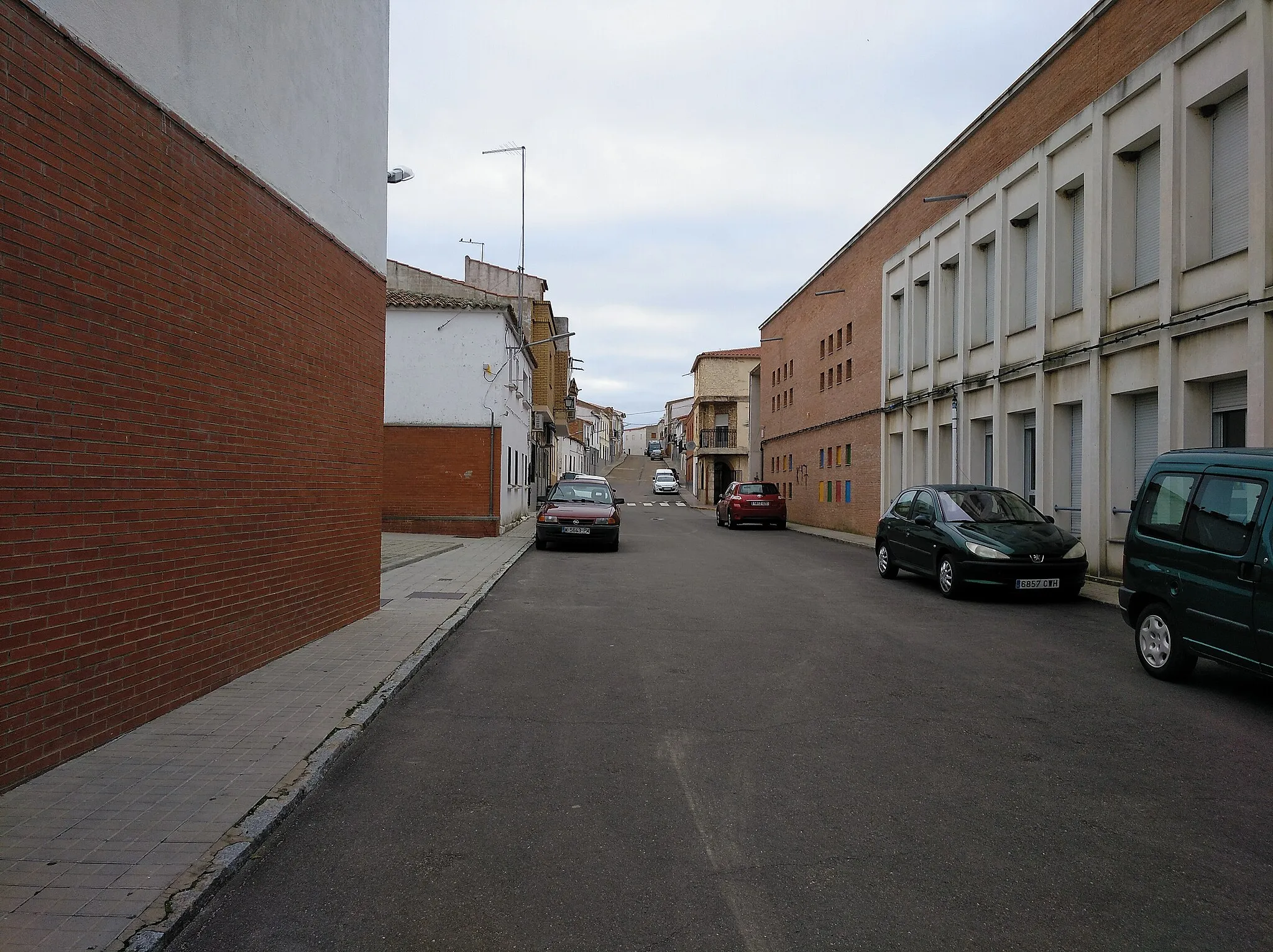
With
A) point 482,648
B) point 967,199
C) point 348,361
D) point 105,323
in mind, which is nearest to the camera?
point 105,323

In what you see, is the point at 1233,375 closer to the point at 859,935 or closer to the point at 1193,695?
the point at 1193,695

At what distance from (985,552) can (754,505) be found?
60.4ft

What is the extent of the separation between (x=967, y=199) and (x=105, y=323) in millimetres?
18839

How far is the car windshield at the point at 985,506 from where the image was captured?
12125 mm

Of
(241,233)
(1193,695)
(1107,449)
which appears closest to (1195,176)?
(1107,449)

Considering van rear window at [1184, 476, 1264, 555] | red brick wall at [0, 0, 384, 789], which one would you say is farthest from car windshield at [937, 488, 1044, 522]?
red brick wall at [0, 0, 384, 789]

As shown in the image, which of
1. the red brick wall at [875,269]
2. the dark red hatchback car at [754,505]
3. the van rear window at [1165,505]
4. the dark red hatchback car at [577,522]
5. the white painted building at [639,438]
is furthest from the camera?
the white painted building at [639,438]

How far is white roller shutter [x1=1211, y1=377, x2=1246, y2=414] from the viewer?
11.6m

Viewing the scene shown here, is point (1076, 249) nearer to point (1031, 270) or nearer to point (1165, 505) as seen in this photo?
point (1031, 270)

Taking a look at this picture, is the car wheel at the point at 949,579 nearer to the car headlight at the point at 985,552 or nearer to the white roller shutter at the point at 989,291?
the car headlight at the point at 985,552

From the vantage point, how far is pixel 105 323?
4.95 m

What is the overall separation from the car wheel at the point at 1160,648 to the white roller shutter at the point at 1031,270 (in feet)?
36.6

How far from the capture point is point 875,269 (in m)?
26.5

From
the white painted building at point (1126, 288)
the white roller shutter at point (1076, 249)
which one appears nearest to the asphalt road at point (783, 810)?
the white painted building at point (1126, 288)
